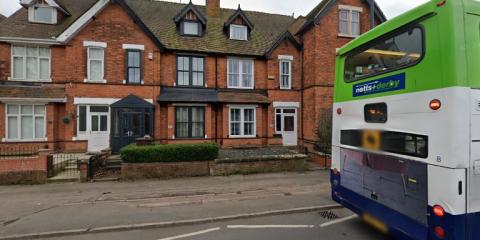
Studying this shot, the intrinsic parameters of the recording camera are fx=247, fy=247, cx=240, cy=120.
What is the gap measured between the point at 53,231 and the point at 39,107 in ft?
39.4

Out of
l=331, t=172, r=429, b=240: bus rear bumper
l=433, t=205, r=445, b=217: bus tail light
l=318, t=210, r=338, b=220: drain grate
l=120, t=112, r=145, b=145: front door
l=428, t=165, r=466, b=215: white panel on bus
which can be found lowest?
l=318, t=210, r=338, b=220: drain grate

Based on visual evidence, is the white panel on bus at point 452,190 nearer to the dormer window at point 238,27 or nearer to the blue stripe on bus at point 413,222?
the blue stripe on bus at point 413,222

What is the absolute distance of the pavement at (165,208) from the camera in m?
5.24

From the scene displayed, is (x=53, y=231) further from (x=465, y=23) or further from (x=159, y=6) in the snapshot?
(x=159, y=6)

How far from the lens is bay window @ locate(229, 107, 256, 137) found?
16.8 meters

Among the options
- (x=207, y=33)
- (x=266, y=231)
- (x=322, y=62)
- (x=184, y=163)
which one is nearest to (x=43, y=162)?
(x=184, y=163)

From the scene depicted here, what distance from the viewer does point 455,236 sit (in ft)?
9.98

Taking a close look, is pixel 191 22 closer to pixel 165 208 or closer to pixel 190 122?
pixel 190 122

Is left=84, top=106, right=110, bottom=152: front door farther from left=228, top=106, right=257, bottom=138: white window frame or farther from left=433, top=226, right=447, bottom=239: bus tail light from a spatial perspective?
left=433, top=226, right=447, bottom=239: bus tail light

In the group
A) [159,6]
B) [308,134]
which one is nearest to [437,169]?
[308,134]

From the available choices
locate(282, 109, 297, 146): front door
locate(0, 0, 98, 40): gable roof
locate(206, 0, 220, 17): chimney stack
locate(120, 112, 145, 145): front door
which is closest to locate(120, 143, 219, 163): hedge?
locate(120, 112, 145, 145): front door

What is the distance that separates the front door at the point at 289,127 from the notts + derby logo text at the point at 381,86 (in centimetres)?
1282

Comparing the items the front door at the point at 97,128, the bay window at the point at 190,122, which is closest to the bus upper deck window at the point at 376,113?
the bay window at the point at 190,122

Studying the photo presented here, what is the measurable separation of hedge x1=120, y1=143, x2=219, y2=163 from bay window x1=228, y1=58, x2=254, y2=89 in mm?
7616
